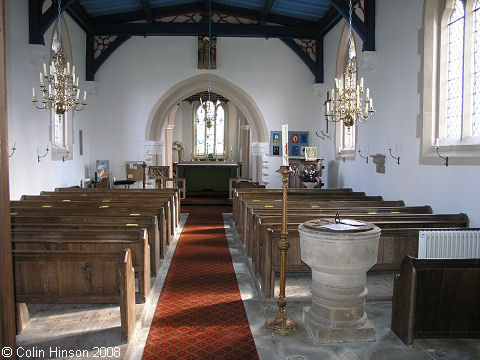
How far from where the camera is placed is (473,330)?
3.22 meters

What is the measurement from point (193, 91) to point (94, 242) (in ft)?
31.7

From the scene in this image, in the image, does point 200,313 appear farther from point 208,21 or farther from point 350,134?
point 208,21

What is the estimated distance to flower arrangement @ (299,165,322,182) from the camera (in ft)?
32.5

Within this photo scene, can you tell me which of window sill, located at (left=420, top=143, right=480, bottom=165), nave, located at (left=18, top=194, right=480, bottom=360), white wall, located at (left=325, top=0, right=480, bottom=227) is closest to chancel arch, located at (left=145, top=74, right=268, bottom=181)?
white wall, located at (left=325, top=0, right=480, bottom=227)

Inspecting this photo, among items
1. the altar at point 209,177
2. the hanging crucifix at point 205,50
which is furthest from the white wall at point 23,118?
the altar at point 209,177

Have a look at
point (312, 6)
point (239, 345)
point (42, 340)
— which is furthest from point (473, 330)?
point (312, 6)

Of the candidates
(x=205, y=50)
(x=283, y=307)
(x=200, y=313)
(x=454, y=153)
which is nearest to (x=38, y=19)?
(x=205, y=50)

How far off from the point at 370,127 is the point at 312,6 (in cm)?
414

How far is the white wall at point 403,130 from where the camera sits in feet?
18.0

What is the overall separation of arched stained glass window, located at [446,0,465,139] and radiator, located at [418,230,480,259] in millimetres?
1988

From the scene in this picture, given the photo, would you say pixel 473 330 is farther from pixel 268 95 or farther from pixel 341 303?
pixel 268 95

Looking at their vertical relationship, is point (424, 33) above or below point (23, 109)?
above

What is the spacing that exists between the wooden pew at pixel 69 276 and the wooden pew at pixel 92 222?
1189 millimetres

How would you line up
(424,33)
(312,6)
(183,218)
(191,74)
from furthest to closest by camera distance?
1. (191,74)
2. (312,6)
3. (183,218)
4. (424,33)
